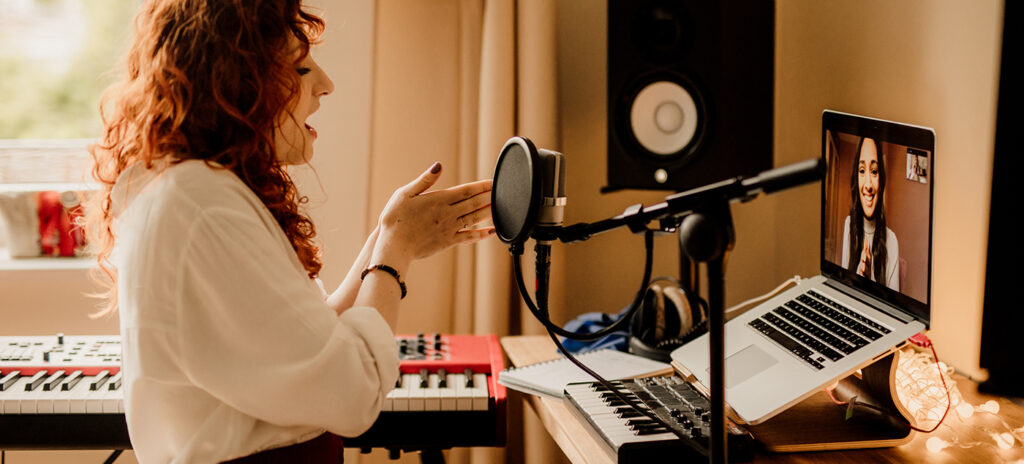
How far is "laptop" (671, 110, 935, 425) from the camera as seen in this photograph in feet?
3.62

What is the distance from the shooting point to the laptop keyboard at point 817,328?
1.15 m

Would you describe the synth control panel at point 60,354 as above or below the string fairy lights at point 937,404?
below

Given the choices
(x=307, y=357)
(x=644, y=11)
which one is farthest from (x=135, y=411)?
(x=644, y=11)

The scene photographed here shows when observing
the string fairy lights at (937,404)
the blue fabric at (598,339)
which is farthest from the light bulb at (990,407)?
the blue fabric at (598,339)

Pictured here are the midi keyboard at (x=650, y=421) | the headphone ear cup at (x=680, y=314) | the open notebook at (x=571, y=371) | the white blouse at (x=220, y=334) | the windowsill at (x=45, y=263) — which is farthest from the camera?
the windowsill at (x=45, y=263)

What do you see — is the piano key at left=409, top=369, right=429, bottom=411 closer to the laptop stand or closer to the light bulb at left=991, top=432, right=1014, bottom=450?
the laptop stand

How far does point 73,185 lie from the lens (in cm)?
235

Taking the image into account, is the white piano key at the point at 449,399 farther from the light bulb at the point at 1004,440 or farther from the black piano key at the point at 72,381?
the light bulb at the point at 1004,440

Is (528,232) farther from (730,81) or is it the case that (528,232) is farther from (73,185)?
(73,185)

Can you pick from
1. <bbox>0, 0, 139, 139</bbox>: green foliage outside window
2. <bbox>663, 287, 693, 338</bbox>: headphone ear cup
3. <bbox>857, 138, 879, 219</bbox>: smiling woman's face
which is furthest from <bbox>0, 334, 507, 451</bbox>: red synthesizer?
<bbox>0, 0, 139, 139</bbox>: green foliage outside window

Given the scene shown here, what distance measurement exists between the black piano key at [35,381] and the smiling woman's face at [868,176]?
1.50m

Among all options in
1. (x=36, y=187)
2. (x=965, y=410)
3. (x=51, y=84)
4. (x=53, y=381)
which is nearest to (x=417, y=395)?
(x=53, y=381)

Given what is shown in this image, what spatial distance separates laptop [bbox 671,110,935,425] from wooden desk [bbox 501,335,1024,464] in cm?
11

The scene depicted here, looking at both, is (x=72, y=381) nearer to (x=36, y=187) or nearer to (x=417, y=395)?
(x=417, y=395)
